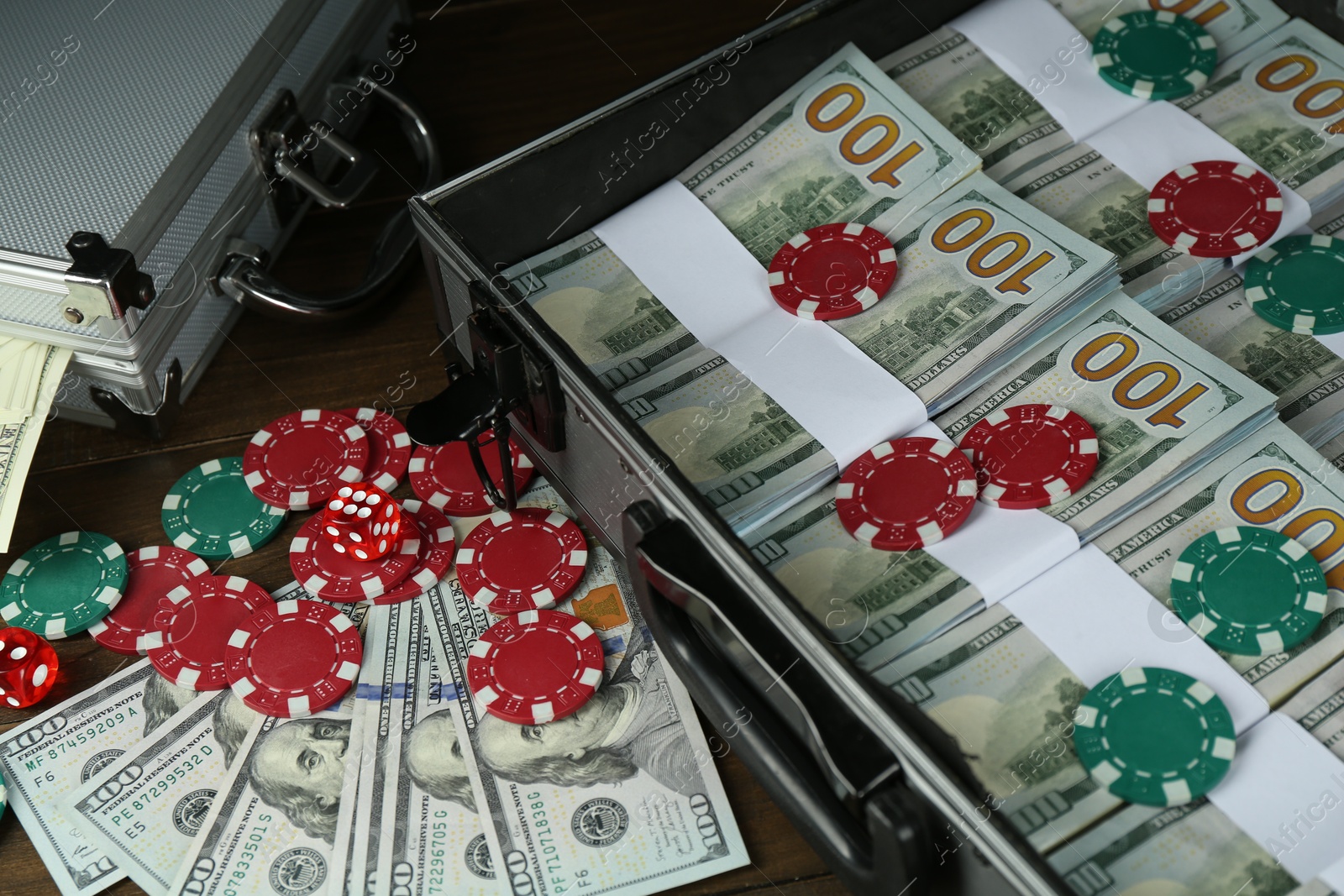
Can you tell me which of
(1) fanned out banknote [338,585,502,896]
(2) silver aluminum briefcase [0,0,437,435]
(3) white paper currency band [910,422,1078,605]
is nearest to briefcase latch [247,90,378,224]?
(2) silver aluminum briefcase [0,0,437,435]

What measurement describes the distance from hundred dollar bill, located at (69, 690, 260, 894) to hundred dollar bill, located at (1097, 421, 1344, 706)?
0.70 meters

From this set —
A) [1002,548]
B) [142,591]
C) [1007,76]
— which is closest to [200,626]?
[142,591]

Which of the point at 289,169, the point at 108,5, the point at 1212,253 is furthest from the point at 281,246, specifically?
the point at 1212,253

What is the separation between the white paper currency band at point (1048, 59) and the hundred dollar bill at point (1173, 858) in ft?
2.14

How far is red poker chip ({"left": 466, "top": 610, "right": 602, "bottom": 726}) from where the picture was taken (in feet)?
3.57

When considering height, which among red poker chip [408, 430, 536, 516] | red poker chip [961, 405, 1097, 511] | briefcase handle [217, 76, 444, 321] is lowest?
red poker chip [961, 405, 1097, 511]

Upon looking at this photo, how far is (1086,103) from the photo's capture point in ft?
4.26

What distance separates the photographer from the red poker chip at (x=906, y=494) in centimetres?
103

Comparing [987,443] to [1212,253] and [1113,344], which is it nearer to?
[1113,344]

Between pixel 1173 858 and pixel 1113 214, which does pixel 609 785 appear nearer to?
pixel 1173 858

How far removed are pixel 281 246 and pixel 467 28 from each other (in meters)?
0.39

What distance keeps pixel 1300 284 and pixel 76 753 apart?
3.56ft

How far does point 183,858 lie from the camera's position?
1.04 m

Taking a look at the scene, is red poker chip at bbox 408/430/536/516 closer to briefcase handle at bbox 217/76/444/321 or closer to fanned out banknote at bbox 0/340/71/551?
briefcase handle at bbox 217/76/444/321
